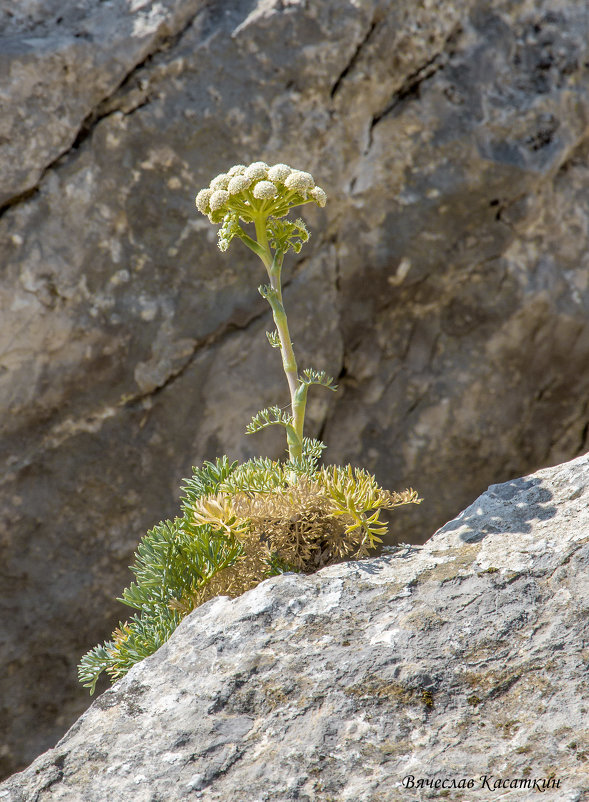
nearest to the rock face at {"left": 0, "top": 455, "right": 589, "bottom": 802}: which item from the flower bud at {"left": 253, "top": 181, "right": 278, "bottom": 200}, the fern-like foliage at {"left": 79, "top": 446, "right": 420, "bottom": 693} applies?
the fern-like foliage at {"left": 79, "top": 446, "right": 420, "bottom": 693}

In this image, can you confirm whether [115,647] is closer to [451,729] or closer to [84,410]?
[451,729]

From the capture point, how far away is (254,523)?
5.30 feet

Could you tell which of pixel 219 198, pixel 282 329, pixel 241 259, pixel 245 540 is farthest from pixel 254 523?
pixel 241 259

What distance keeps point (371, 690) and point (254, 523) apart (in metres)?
0.47

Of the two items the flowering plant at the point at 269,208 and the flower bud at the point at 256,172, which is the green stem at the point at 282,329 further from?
the flower bud at the point at 256,172

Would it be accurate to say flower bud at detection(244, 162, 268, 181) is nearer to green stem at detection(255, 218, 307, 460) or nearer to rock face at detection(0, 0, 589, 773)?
green stem at detection(255, 218, 307, 460)

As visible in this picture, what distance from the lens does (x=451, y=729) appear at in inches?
47.3

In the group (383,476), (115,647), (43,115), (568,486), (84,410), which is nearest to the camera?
(568,486)

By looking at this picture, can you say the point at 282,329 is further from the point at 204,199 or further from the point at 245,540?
the point at 245,540

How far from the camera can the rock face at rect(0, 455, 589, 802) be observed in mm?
1157

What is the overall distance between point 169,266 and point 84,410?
0.65 meters

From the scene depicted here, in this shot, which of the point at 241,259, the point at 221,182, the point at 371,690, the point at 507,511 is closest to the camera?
the point at 371,690

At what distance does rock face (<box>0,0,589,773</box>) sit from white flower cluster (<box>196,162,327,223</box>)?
1232mm

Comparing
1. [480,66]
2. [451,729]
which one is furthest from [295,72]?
[451,729]
